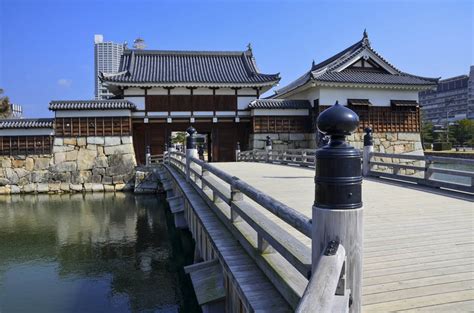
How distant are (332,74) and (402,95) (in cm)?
501

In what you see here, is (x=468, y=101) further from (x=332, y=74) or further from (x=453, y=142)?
(x=332, y=74)

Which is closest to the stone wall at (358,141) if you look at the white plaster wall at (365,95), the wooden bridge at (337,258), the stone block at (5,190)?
the white plaster wall at (365,95)

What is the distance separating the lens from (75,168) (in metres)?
21.8

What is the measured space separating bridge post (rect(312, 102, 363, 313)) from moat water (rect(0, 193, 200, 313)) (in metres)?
5.50

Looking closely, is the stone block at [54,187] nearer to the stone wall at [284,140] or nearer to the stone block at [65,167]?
the stone block at [65,167]

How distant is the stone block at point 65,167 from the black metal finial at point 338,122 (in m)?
22.0

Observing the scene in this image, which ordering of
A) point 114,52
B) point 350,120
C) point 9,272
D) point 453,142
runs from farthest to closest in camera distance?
point 114,52
point 453,142
point 9,272
point 350,120

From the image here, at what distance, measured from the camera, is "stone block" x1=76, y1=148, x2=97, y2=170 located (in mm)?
21750

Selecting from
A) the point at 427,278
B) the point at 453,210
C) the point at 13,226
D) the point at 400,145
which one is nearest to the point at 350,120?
the point at 427,278

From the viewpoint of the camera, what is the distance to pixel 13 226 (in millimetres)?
13797

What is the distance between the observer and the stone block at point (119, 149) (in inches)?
866

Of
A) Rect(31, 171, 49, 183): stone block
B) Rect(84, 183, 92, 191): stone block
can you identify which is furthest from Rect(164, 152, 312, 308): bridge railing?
Rect(31, 171, 49, 183): stone block

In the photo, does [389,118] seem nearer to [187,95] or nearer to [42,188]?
[187,95]

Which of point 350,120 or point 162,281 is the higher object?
point 350,120
